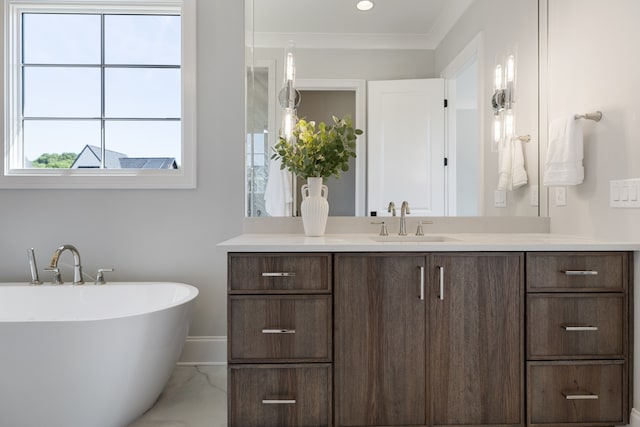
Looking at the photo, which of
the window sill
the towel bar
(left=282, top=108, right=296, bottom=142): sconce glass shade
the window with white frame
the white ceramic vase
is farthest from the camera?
the window with white frame

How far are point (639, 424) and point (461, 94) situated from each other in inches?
66.2

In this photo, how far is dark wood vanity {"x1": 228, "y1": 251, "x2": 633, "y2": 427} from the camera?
166cm

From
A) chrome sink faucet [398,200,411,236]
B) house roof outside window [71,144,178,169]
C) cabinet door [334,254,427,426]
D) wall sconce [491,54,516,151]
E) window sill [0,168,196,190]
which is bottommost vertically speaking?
cabinet door [334,254,427,426]

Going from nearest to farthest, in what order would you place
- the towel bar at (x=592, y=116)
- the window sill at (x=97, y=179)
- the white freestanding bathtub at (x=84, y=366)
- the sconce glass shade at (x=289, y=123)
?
the white freestanding bathtub at (x=84, y=366) → the towel bar at (x=592, y=116) → the sconce glass shade at (x=289, y=123) → the window sill at (x=97, y=179)

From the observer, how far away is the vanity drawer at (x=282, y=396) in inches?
65.2

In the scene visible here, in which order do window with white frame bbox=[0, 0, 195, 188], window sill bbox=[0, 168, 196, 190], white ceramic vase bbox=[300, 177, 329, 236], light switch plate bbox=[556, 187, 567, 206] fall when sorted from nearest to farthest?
1. white ceramic vase bbox=[300, 177, 329, 236]
2. light switch plate bbox=[556, 187, 567, 206]
3. window sill bbox=[0, 168, 196, 190]
4. window with white frame bbox=[0, 0, 195, 188]

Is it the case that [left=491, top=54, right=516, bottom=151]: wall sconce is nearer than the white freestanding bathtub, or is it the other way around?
the white freestanding bathtub

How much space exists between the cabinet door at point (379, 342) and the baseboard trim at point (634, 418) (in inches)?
32.1

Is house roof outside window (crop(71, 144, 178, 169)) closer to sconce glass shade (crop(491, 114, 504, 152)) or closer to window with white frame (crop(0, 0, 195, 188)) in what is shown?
window with white frame (crop(0, 0, 195, 188))

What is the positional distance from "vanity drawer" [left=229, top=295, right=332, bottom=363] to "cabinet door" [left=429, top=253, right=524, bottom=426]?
44cm

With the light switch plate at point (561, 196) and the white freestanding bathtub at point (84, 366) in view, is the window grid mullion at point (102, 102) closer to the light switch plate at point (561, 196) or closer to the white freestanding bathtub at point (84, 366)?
the white freestanding bathtub at point (84, 366)

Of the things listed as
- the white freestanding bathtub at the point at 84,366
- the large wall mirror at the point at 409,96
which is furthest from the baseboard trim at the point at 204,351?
the large wall mirror at the point at 409,96

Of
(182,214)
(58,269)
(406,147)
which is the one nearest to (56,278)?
(58,269)

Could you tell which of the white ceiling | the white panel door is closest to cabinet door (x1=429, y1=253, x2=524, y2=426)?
the white panel door
